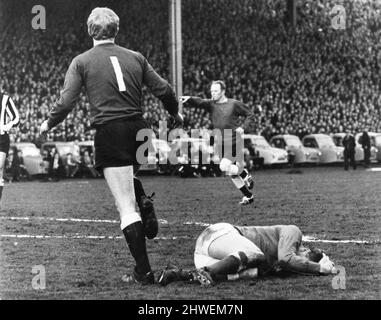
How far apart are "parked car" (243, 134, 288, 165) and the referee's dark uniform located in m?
32.6

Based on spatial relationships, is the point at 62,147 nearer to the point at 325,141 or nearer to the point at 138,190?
the point at 325,141

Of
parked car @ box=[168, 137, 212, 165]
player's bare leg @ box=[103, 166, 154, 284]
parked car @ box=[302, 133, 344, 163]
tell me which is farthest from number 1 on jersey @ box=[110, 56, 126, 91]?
parked car @ box=[302, 133, 344, 163]

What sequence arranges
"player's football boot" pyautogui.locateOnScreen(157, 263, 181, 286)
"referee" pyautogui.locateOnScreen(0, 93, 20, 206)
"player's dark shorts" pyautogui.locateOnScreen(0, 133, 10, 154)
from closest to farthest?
"player's football boot" pyautogui.locateOnScreen(157, 263, 181, 286), "referee" pyautogui.locateOnScreen(0, 93, 20, 206), "player's dark shorts" pyautogui.locateOnScreen(0, 133, 10, 154)

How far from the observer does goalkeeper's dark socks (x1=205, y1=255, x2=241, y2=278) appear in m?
7.66

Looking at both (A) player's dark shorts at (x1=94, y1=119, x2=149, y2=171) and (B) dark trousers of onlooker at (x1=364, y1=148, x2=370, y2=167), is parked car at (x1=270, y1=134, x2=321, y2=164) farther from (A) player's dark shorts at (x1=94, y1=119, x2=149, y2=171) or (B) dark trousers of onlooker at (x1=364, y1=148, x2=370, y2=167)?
(A) player's dark shorts at (x1=94, y1=119, x2=149, y2=171)

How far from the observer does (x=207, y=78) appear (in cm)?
4412

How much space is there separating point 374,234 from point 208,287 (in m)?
4.81

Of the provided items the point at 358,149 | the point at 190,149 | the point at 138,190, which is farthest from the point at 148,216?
the point at 358,149

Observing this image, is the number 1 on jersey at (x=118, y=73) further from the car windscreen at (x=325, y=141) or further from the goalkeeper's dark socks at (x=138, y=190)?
the car windscreen at (x=325, y=141)

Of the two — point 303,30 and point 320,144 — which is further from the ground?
point 303,30

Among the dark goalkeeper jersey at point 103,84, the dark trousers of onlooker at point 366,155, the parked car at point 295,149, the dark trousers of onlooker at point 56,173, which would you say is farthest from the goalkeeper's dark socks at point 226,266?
the parked car at point 295,149

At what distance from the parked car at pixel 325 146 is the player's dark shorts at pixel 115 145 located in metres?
36.7
